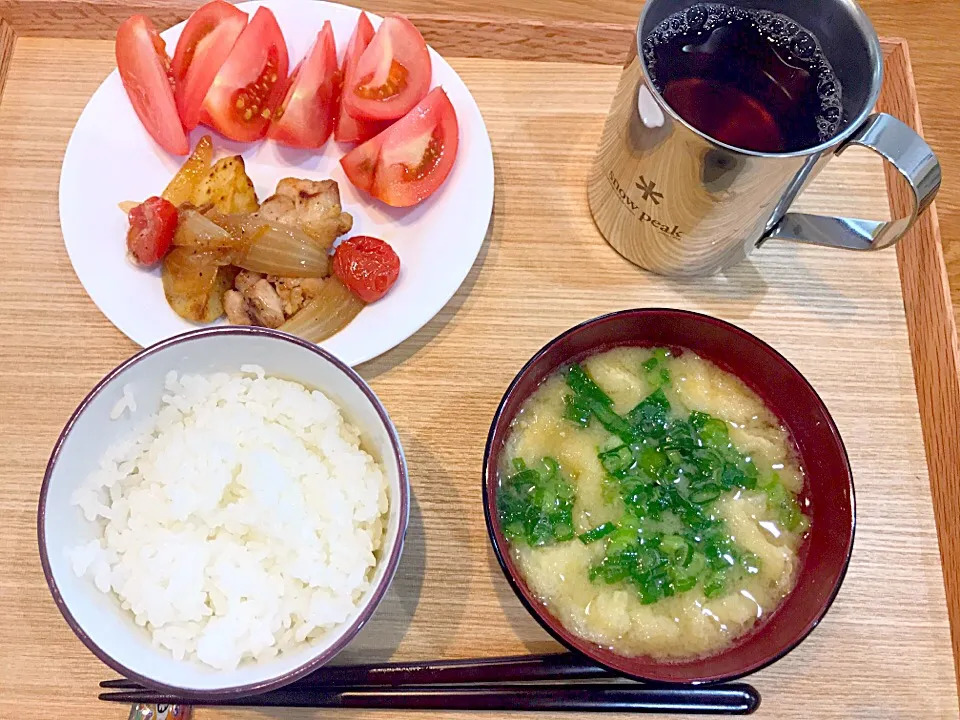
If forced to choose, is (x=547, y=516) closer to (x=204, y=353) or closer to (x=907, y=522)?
(x=204, y=353)

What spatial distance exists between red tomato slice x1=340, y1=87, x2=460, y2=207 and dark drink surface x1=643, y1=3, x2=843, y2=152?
1.65ft

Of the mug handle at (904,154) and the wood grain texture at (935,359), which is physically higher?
the mug handle at (904,154)

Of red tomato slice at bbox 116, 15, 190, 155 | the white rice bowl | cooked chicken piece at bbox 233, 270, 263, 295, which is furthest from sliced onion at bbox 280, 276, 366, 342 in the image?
red tomato slice at bbox 116, 15, 190, 155

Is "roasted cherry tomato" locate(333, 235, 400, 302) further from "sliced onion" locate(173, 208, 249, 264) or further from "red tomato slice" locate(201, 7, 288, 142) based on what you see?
"red tomato slice" locate(201, 7, 288, 142)

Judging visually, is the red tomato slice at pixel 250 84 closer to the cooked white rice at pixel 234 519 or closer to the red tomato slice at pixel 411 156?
the red tomato slice at pixel 411 156

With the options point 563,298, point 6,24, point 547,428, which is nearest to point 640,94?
point 563,298

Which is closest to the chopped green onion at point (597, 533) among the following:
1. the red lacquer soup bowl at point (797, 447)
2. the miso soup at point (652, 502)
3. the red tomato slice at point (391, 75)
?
the miso soup at point (652, 502)

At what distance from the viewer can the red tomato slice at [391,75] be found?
1711 mm

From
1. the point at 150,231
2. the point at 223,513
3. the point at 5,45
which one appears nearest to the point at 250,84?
the point at 150,231

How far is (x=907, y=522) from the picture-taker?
155cm

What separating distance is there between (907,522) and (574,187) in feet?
3.45

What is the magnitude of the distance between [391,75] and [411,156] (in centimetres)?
22

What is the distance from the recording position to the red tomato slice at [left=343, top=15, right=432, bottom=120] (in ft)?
5.61

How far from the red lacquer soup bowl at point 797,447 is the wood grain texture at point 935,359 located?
1.41 ft
